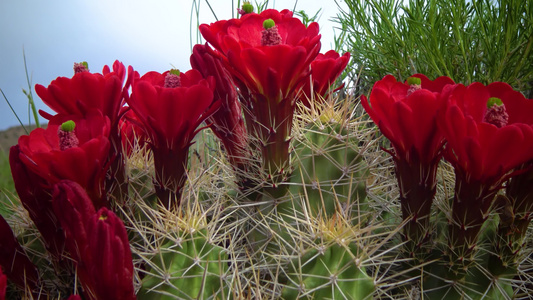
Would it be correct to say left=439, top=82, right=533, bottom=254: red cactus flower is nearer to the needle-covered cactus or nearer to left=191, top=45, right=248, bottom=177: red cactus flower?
the needle-covered cactus

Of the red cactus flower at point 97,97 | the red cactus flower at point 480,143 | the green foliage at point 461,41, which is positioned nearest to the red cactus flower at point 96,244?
the red cactus flower at point 97,97

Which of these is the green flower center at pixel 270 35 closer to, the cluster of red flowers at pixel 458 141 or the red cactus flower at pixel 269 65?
the red cactus flower at pixel 269 65

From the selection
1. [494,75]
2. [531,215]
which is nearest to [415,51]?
[494,75]

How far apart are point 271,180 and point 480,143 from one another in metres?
0.32

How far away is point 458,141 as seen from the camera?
0.61m

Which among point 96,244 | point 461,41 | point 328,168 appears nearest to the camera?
point 96,244

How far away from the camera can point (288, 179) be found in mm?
845

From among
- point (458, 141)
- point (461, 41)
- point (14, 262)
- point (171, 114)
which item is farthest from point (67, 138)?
point (461, 41)

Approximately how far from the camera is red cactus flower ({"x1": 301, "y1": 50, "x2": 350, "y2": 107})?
0.89 metres

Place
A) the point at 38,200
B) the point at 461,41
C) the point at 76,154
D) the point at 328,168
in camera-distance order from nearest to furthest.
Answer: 1. the point at 76,154
2. the point at 38,200
3. the point at 328,168
4. the point at 461,41

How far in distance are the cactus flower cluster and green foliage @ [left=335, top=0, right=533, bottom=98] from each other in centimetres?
27

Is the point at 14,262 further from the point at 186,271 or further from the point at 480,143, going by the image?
the point at 480,143

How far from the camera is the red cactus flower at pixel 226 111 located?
0.82 meters

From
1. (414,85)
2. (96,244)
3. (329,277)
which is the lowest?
(329,277)
